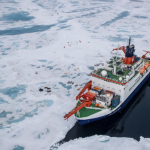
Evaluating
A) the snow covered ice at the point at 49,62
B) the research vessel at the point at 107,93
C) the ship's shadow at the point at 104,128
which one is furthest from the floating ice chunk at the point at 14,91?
the ship's shadow at the point at 104,128

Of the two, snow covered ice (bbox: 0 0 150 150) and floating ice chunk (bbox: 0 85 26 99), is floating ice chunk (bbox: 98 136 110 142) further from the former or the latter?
floating ice chunk (bbox: 0 85 26 99)

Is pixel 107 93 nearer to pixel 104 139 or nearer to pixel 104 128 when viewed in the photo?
pixel 104 128

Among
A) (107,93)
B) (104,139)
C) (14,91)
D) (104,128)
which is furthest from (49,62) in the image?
(104,139)

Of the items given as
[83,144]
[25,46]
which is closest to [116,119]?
[83,144]

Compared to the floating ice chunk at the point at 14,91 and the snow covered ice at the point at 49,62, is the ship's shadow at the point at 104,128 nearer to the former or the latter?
the snow covered ice at the point at 49,62

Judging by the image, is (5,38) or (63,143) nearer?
(63,143)

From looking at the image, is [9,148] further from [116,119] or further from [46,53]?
[46,53]

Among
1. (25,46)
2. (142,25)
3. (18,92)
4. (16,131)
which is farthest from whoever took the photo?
(142,25)

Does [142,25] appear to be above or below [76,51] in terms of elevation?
above
